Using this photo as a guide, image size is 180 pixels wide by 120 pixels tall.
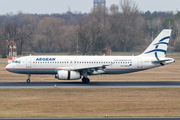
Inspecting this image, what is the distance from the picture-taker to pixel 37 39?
431 feet

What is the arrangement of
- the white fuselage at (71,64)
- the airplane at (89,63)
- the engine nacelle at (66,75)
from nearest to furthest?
the engine nacelle at (66,75) < the airplane at (89,63) < the white fuselage at (71,64)

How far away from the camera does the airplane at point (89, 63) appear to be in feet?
136

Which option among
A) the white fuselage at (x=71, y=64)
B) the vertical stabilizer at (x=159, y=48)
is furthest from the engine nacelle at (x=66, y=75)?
the vertical stabilizer at (x=159, y=48)

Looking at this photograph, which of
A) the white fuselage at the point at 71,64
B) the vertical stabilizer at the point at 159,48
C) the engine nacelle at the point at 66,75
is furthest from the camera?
the vertical stabilizer at the point at 159,48

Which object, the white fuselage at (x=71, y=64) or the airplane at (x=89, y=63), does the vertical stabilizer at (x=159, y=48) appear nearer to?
the airplane at (x=89, y=63)

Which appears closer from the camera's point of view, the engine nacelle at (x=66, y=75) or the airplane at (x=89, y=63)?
the engine nacelle at (x=66, y=75)

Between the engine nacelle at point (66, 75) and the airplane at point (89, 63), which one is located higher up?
the airplane at point (89, 63)

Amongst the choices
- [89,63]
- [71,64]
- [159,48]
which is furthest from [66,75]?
[159,48]

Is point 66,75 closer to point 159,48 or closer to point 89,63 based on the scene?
point 89,63

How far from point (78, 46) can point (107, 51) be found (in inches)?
564

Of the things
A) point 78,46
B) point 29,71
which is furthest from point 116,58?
point 78,46

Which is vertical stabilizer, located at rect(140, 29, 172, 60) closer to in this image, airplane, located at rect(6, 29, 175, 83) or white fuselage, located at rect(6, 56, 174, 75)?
airplane, located at rect(6, 29, 175, 83)

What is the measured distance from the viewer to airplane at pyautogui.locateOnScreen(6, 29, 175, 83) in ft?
136

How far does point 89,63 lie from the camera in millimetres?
42656
